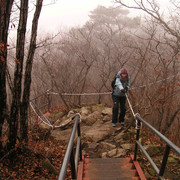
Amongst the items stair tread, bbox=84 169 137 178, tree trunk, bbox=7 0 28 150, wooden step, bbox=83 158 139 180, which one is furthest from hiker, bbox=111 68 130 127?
tree trunk, bbox=7 0 28 150

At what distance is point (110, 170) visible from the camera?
316 cm

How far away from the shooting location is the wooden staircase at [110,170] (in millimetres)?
2830

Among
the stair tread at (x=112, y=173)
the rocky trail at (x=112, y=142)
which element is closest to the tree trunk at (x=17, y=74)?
the rocky trail at (x=112, y=142)

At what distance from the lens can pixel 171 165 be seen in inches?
165

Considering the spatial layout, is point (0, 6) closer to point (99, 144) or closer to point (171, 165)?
point (99, 144)

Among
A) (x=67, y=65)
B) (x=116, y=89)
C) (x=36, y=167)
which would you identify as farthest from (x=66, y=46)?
(x=36, y=167)

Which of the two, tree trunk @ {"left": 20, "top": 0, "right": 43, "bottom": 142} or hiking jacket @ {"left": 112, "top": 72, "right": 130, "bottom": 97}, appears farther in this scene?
hiking jacket @ {"left": 112, "top": 72, "right": 130, "bottom": 97}

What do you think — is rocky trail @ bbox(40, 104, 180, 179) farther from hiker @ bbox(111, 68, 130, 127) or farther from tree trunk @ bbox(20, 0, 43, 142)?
tree trunk @ bbox(20, 0, 43, 142)

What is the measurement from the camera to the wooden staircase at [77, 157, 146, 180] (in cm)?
283

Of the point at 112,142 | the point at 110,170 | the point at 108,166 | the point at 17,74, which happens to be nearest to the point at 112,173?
the point at 110,170

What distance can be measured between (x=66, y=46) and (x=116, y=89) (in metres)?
7.20

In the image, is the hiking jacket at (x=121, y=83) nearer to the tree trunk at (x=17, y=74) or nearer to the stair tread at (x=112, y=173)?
the stair tread at (x=112, y=173)

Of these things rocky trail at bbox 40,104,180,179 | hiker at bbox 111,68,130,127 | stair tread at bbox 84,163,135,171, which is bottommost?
rocky trail at bbox 40,104,180,179

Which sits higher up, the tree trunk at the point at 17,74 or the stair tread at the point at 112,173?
the tree trunk at the point at 17,74
